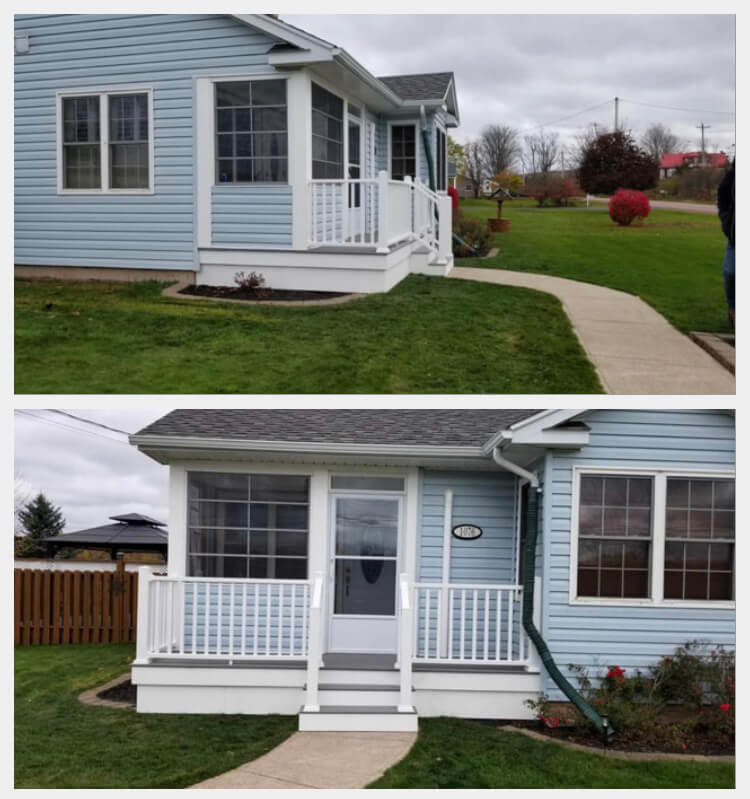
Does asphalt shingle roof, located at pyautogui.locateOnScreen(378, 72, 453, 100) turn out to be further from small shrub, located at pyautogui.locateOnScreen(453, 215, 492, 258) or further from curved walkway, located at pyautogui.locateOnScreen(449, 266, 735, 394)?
curved walkway, located at pyautogui.locateOnScreen(449, 266, 735, 394)

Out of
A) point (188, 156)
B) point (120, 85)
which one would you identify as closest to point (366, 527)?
point (188, 156)

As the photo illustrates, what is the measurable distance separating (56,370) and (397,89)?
1138cm

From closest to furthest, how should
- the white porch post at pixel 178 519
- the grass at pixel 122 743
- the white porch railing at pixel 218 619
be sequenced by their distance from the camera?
the grass at pixel 122 743 → the white porch railing at pixel 218 619 → the white porch post at pixel 178 519

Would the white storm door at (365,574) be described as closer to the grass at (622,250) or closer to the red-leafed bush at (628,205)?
the grass at (622,250)

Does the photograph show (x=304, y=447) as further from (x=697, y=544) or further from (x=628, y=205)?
(x=628, y=205)

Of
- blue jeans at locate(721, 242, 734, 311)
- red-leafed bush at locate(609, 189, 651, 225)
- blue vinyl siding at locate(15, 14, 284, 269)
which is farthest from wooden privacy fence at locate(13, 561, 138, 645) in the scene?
red-leafed bush at locate(609, 189, 651, 225)

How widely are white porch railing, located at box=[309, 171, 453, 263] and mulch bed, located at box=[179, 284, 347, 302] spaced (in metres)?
0.69

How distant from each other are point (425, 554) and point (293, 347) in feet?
9.13

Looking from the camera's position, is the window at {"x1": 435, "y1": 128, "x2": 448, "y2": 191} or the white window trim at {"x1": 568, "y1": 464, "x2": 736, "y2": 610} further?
the window at {"x1": 435, "y1": 128, "x2": 448, "y2": 191}

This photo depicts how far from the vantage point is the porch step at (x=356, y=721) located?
786 cm

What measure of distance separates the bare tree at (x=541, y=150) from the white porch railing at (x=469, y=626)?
24.6ft

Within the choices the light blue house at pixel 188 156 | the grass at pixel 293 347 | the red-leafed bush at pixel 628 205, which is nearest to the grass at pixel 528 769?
the grass at pixel 293 347

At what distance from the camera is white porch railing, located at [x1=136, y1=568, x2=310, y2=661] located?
8.68 metres

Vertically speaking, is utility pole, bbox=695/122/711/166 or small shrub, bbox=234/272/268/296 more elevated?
utility pole, bbox=695/122/711/166
